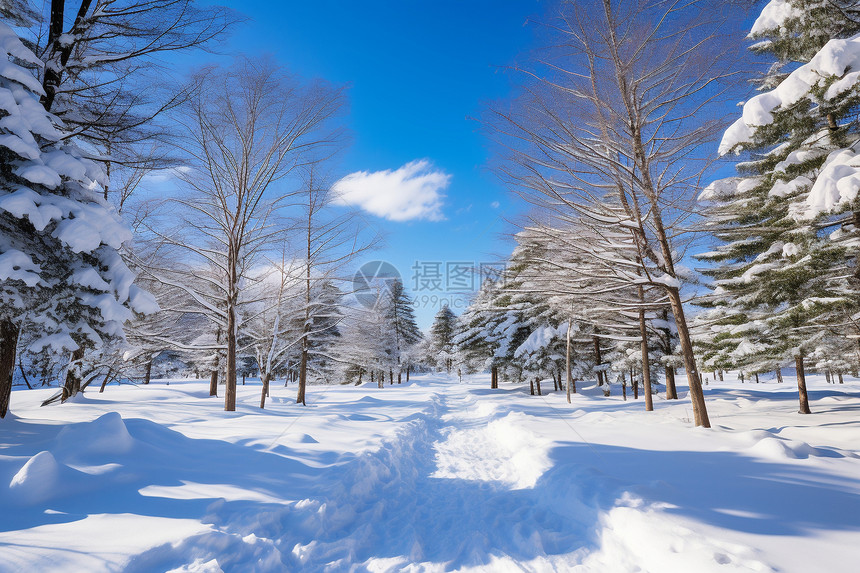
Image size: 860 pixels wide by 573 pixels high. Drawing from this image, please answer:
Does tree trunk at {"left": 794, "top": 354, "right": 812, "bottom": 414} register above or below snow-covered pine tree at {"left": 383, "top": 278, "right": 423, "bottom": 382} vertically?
below

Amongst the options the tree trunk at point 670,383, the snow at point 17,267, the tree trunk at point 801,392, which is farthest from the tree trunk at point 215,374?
the tree trunk at point 801,392

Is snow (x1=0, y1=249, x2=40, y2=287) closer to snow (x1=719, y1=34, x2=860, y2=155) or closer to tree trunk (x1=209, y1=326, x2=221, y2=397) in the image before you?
snow (x1=719, y1=34, x2=860, y2=155)

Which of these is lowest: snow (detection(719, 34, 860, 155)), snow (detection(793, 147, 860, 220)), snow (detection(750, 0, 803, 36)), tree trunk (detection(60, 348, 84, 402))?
tree trunk (detection(60, 348, 84, 402))

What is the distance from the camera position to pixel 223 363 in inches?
957

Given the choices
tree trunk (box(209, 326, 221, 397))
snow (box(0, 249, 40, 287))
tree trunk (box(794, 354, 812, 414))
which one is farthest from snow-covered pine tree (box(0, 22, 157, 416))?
tree trunk (box(794, 354, 812, 414))

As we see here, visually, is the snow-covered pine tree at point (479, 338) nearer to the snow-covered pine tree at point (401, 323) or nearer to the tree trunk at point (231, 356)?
the snow-covered pine tree at point (401, 323)

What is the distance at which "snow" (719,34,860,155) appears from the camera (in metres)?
6.18

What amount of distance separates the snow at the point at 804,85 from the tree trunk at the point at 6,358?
12.5 meters

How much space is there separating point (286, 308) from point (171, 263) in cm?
645

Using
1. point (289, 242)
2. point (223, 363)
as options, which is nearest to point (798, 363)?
point (289, 242)

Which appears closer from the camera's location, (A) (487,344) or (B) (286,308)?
(B) (286,308)

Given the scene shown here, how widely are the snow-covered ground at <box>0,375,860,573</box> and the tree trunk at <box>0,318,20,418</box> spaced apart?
1.29 feet

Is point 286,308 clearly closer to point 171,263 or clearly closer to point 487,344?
point 171,263

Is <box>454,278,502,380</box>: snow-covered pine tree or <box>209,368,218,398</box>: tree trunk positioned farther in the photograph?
<box>454,278,502,380</box>: snow-covered pine tree
